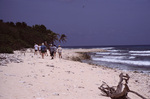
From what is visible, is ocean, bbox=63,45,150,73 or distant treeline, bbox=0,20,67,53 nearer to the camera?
ocean, bbox=63,45,150,73

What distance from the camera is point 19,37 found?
45.7 metres

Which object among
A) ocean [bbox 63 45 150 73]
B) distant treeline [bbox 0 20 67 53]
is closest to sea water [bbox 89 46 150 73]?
ocean [bbox 63 45 150 73]

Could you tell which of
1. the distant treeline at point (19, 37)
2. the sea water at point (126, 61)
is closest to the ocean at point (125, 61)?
the sea water at point (126, 61)

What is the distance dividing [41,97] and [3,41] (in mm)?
28453

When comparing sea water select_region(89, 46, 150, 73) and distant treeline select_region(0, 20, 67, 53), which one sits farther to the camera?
distant treeline select_region(0, 20, 67, 53)

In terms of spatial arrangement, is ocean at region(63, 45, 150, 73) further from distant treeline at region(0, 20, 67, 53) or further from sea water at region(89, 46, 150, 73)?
distant treeline at region(0, 20, 67, 53)

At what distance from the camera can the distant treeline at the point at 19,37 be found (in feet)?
97.5

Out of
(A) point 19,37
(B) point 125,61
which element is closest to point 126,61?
(B) point 125,61

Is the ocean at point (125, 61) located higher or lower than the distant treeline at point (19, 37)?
lower

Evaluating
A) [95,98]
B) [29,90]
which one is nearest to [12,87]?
[29,90]

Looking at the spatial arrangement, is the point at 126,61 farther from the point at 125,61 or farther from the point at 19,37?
the point at 19,37

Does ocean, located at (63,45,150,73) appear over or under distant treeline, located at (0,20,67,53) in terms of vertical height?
under

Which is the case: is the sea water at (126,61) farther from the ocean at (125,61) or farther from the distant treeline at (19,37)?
the distant treeline at (19,37)

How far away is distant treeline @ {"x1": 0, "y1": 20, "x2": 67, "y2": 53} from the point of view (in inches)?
1170
